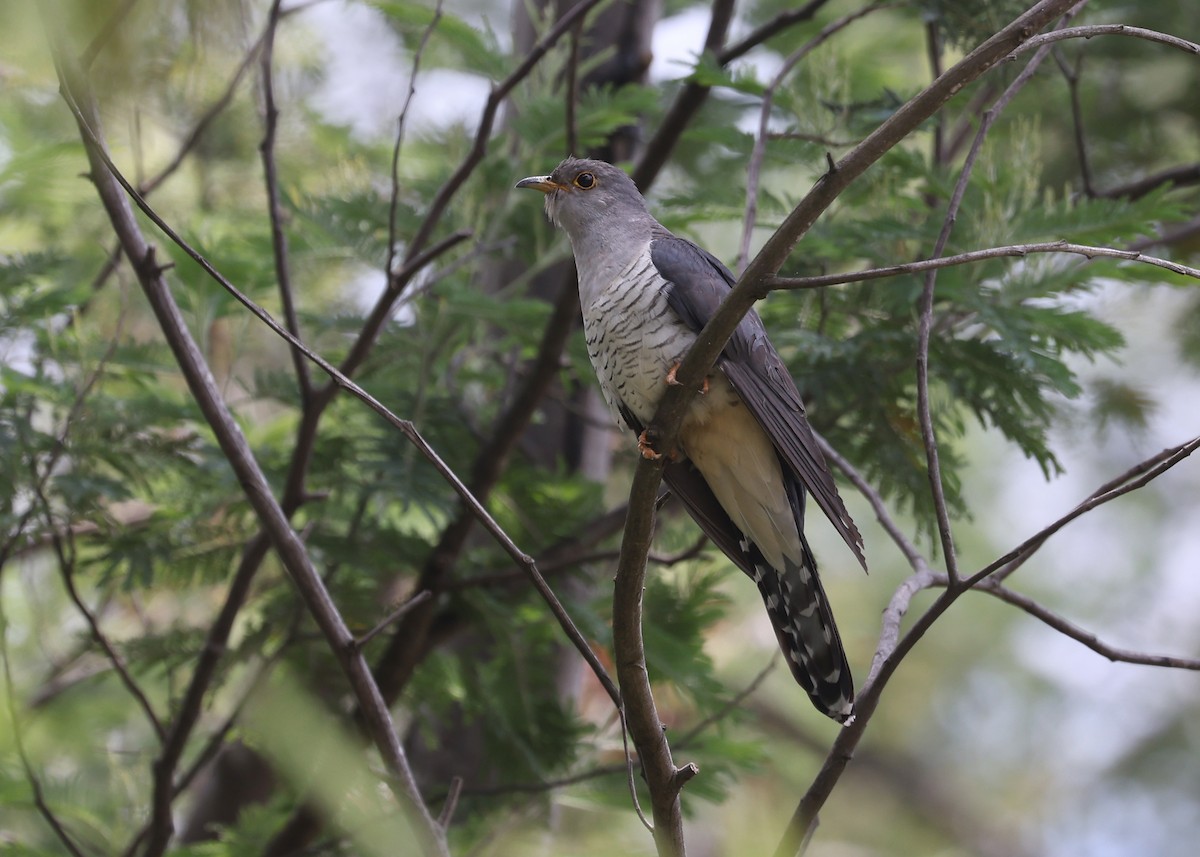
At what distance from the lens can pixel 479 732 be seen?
4.89m

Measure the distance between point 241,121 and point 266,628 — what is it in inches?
140

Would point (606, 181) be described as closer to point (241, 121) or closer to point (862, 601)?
point (241, 121)

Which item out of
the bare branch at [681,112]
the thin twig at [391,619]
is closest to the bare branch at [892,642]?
the thin twig at [391,619]

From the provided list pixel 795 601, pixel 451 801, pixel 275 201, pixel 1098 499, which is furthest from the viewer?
pixel 275 201

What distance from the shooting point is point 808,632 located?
286cm

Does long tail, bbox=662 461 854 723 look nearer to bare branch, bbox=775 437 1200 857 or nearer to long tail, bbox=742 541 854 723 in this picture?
long tail, bbox=742 541 854 723

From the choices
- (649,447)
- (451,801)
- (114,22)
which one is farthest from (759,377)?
(114,22)

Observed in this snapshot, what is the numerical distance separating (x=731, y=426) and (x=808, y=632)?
0.58 metres

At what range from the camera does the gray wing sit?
275cm

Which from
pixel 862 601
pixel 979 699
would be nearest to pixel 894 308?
pixel 862 601

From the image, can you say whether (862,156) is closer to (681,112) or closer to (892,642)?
(892,642)

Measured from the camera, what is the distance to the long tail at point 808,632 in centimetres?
274

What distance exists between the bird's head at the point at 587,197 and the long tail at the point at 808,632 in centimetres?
109

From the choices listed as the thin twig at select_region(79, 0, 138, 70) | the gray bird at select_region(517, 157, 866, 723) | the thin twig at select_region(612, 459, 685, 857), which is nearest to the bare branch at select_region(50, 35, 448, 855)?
the thin twig at select_region(612, 459, 685, 857)
